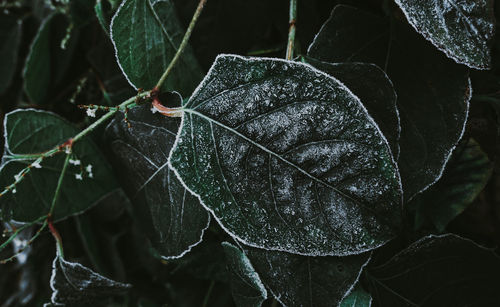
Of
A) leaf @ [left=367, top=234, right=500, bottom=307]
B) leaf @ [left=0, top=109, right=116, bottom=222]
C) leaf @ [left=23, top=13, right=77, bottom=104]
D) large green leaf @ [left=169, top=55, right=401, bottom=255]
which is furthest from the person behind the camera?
leaf @ [left=23, top=13, right=77, bottom=104]

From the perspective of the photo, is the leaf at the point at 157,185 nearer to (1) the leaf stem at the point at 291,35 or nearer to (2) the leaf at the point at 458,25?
(1) the leaf stem at the point at 291,35

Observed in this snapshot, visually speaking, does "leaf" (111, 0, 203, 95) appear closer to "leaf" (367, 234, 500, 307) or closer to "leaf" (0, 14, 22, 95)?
"leaf" (367, 234, 500, 307)

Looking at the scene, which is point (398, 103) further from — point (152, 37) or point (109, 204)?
point (109, 204)

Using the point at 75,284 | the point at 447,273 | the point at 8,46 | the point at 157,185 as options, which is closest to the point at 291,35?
the point at 157,185

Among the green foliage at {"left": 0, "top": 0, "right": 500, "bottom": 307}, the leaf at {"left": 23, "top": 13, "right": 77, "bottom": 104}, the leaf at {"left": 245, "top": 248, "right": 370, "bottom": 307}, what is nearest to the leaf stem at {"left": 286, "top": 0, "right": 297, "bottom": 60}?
the green foliage at {"left": 0, "top": 0, "right": 500, "bottom": 307}

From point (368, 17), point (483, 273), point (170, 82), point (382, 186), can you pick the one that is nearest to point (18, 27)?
point (170, 82)

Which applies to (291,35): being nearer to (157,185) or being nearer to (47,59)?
(157,185)
